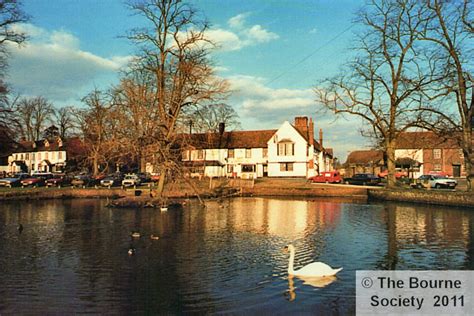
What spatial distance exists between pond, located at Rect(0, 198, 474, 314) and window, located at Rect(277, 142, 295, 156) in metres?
36.3

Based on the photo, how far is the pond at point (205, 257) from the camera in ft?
32.1

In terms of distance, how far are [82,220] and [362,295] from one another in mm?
19223

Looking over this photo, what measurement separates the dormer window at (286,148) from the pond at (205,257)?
3631cm

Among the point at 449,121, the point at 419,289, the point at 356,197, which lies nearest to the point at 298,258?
the point at 419,289

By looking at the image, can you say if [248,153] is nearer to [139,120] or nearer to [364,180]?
[364,180]

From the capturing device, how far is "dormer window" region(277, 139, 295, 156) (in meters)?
62.8

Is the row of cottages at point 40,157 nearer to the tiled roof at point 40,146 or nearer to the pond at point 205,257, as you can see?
the tiled roof at point 40,146

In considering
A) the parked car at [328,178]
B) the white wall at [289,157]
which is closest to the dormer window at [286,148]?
the white wall at [289,157]

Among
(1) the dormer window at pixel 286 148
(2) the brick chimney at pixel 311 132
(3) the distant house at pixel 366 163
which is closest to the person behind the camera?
(1) the dormer window at pixel 286 148

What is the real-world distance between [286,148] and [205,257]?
50.0 metres

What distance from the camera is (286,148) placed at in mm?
63156

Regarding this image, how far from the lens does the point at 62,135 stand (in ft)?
295

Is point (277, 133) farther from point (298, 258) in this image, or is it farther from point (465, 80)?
point (298, 258)

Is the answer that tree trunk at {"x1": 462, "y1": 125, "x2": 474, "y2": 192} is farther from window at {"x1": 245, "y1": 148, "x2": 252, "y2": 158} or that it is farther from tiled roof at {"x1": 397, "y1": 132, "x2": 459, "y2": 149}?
window at {"x1": 245, "y1": 148, "x2": 252, "y2": 158}
